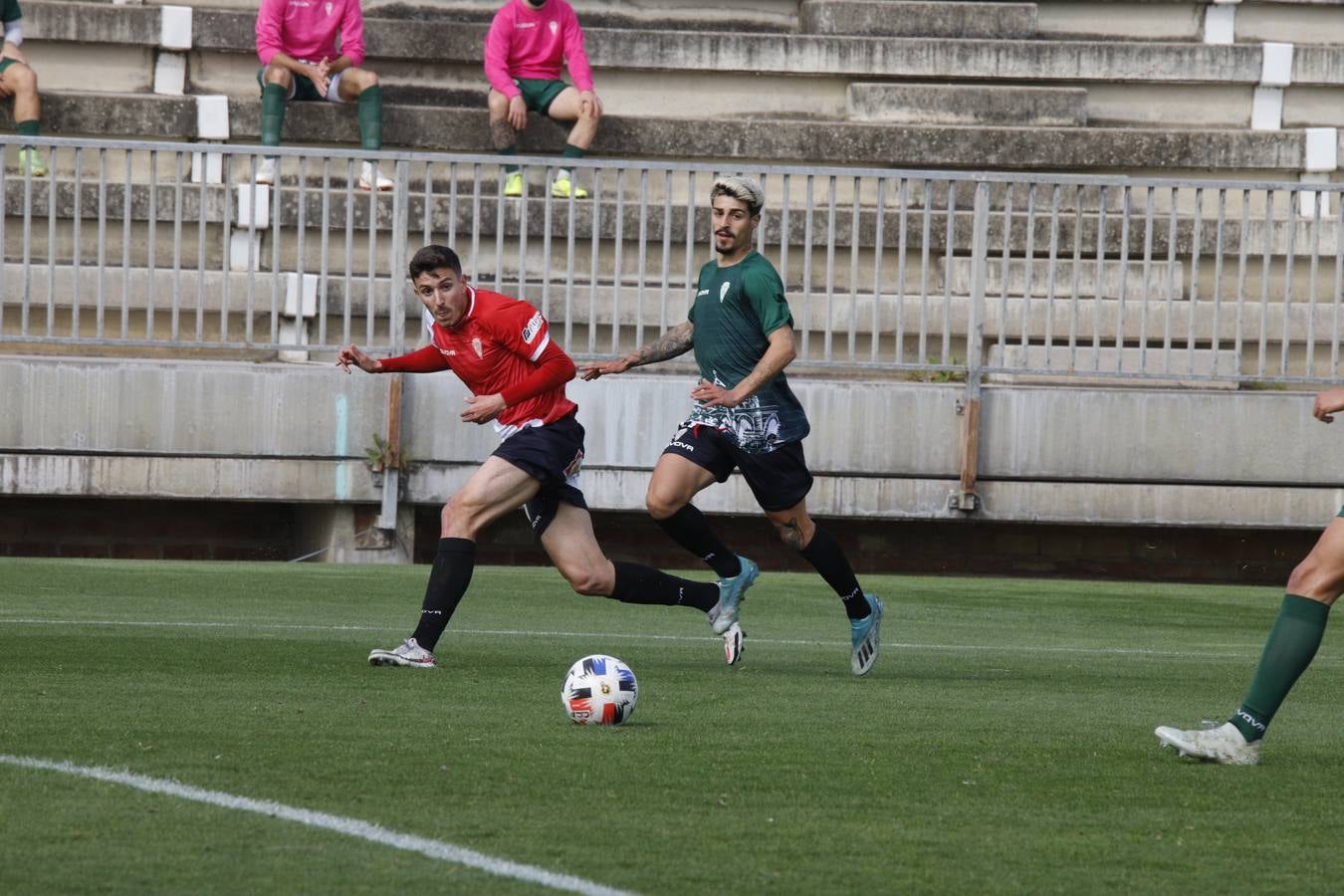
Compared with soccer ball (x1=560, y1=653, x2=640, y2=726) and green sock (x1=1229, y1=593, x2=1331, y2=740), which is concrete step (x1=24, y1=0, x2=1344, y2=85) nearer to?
soccer ball (x1=560, y1=653, x2=640, y2=726)

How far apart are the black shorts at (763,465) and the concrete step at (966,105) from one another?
32.2ft

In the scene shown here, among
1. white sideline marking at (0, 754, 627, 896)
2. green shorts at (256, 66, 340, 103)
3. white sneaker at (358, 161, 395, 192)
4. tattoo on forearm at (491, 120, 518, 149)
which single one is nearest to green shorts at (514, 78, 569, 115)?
tattoo on forearm at (491, 120, 518, 149)

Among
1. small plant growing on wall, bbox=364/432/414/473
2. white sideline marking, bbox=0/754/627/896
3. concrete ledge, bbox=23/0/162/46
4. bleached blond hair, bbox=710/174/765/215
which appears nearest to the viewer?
white sideline marking, bbox=0/754/627/896

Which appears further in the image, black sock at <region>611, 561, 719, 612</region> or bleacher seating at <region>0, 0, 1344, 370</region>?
bleacher seating at <region>0, 0, 1344, 370</region>

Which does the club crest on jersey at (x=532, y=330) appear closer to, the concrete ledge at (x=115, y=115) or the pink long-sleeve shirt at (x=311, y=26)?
the pink long-sleeve shirt at (x=311, y=26)

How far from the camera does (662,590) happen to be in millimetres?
8625

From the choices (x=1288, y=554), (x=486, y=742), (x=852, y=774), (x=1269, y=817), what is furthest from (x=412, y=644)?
(x=1288, y=554)

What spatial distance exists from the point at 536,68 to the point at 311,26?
1.91 meters

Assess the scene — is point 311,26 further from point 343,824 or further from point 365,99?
point 343,824

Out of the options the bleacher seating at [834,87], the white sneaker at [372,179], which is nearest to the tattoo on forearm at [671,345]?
the white sneaker at [372,179]

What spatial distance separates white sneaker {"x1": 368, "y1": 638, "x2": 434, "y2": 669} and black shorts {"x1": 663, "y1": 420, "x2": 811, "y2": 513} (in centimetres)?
152

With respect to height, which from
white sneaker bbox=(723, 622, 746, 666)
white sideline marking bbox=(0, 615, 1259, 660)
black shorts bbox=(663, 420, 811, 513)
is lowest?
white sideline marking bbox=(0, 615, 1259, 660)

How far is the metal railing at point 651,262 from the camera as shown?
13.7 metres

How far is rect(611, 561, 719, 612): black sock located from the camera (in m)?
8.56
